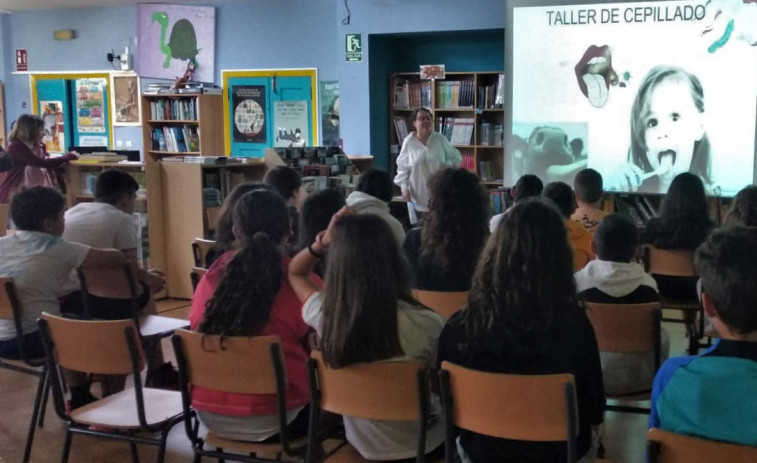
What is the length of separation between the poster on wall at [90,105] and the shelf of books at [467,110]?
4.60 meters

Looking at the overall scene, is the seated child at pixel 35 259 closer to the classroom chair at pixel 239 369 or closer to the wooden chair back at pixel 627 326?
the classroom chair at pixel 239 369

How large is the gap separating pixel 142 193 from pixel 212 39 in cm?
406

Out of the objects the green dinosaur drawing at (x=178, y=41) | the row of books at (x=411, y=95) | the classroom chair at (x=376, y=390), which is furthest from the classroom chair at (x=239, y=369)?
the green dinosaur drawing at (x=178, y=41)

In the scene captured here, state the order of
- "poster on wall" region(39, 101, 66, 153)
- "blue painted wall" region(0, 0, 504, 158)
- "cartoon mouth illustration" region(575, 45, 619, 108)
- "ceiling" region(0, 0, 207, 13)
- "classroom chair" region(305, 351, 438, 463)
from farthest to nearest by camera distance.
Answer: "poster on wall" region(39, 101, 66, 153) → "ceiling" region(0, 0, 207, 13) → "blue painted wall" region(0, 0, 504, 158) → "cartoon mouth illustration" region(575, 45, 619, 108) → "classroom chair" region(305, 351, 438, 463)

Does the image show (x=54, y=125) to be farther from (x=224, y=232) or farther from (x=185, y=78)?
(x=224, y=232)

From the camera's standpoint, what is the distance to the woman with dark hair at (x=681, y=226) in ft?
13.2

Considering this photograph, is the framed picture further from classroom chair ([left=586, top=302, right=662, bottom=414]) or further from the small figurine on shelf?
classroom chair ([left=586, top=302, right=662, bottom=414])

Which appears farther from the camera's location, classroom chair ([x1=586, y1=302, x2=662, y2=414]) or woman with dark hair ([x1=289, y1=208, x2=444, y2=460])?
classroom chair ([x1=586, y1=302, x2=662, y2=414])

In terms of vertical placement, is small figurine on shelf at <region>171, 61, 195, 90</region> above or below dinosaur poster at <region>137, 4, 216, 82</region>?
below

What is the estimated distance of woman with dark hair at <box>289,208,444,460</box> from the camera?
6.82 ft

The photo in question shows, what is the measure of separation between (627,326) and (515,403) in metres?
1.03

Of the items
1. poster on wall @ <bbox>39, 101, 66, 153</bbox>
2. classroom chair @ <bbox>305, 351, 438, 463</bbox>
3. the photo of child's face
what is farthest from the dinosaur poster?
classroom chair @ <bbox>305, 351, 438, 463</bbox>

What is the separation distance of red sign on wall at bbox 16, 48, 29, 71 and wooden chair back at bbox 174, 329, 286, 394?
34.1 feet

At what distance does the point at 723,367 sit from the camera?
5.38 feet
